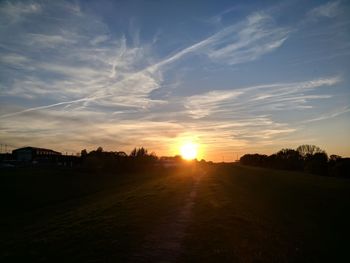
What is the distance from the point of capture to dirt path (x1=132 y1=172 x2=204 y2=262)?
10516 millimetres

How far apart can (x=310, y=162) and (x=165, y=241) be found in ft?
363

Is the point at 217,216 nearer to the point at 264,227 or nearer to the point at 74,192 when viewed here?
the point at 264,227

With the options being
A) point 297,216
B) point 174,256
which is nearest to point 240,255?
point 174,256

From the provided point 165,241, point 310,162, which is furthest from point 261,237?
point 310,162

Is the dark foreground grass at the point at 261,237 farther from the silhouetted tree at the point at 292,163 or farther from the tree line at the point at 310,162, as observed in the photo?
the silhouetted tree at the point at 292,163

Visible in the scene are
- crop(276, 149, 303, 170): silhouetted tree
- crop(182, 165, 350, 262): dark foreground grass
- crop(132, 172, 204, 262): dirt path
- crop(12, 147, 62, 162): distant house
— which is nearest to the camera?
crop(132, 172, 204, 262): dirt path

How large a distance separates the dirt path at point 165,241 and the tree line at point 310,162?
3472 inches

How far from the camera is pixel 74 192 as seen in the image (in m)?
53.9

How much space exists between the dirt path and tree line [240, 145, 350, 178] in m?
88.2

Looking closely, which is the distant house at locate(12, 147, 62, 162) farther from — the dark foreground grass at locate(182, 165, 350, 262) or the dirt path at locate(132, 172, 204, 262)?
the dirt path at locate(132, 172, 204, 262)

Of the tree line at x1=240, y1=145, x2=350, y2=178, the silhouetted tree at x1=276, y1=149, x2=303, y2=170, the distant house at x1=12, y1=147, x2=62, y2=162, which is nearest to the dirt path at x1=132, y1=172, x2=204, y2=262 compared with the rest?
the tree line at x1=240, y1=145, x2=350, y2=178

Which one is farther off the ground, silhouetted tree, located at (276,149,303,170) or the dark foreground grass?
silhouetted tree, located at (276,149,303,170)

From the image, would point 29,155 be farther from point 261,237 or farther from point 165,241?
point 261,237

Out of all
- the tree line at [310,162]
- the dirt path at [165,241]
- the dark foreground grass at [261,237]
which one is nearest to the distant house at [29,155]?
the tree line at [310,162]
